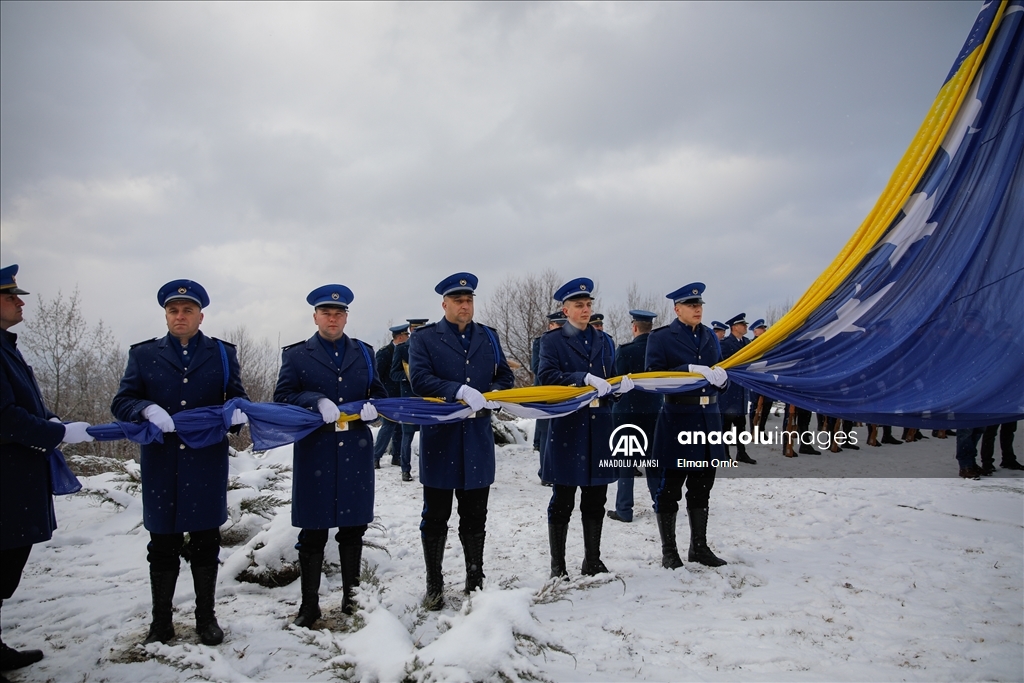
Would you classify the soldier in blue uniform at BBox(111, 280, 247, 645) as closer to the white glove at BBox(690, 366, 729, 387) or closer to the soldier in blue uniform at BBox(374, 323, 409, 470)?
the white glove at BBox(690, 366, 729, 387)

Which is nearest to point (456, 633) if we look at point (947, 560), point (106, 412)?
point (947, 560)

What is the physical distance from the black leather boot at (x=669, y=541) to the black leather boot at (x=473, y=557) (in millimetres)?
1583

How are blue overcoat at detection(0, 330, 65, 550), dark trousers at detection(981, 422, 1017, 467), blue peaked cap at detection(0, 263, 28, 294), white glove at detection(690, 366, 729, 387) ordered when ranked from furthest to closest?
dark trousers at detection(981, 422, 1017, 467) → white glove at detection(690, 366, 729, 387) → blue peaked cap at detection(0, 263, 28, 294) → blue overcoat at detection(0, 330, 65, 550)

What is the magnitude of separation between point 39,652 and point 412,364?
9.11 ft

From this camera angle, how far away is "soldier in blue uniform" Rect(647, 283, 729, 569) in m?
4.83

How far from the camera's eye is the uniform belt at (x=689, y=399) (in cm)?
490

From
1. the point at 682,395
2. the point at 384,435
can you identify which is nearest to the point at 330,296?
the point at 682,395

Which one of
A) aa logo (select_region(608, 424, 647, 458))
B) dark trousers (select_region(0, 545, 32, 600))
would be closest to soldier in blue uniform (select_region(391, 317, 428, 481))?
aa logo (select_region(608, 424, 647, 458))

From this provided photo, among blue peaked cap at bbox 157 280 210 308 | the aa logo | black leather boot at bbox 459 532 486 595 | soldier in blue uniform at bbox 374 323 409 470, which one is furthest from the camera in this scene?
soldier in blue uniform at bbox 374 323 409 470

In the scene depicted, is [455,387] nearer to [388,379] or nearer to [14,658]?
[14,658]

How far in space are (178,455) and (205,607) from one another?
96cm

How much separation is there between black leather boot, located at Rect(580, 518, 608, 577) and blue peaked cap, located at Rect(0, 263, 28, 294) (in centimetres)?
412

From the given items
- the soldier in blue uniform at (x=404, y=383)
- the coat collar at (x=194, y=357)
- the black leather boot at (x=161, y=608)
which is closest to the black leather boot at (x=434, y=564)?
the black leather boot at (x=161, y=608)

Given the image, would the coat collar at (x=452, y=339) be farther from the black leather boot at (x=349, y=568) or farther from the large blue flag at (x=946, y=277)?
the large blue flag at (x=946, y=277)
